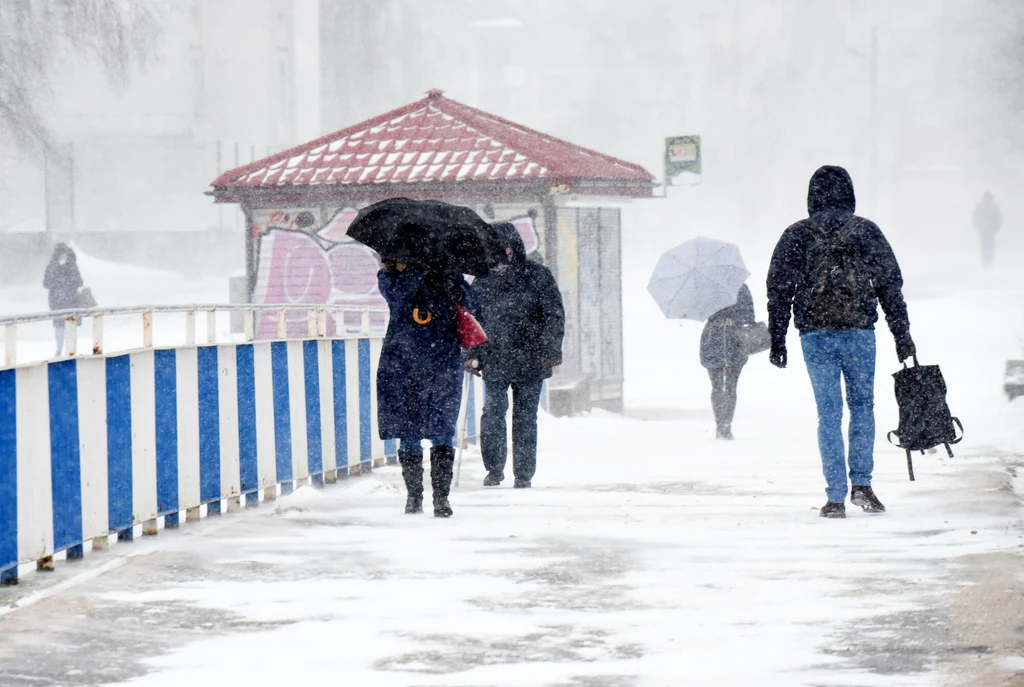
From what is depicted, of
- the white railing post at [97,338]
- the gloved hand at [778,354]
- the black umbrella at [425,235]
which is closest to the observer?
the white railing post at [97,338]

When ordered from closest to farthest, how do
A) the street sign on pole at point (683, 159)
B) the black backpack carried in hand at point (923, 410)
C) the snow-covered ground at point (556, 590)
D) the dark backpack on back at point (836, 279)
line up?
the snow-covered ground at point (556, 590) → the dark backpack on back at point (836, 279) → the black backpack carried in hand at point (923, 410) → the street sign on pole at point (683, 159)

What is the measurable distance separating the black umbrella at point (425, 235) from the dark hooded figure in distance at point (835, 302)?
1.58 m

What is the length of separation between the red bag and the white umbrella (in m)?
7.34

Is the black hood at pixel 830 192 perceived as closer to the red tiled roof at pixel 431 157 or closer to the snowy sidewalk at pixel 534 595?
the snowy sidewalk at pixel 534 595

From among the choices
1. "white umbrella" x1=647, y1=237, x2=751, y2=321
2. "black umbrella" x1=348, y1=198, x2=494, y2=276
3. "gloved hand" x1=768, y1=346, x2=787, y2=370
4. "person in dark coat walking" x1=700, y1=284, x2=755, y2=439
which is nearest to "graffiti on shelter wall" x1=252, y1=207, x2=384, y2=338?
"white umbrella" x1=647, y1=237, x2=751, y2=321

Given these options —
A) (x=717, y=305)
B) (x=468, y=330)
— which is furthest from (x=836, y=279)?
(x=717, y=305)

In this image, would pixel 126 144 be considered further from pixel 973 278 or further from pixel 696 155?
pixel 696 155

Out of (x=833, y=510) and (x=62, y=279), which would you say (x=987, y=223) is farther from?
(x=833, y=510)

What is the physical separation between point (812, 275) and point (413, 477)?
7.62 ft

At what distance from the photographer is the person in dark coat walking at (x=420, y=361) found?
29.4 feet

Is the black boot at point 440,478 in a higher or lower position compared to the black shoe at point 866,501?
higher

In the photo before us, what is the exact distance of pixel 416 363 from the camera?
8.95 m

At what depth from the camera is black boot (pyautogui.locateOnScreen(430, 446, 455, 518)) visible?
359 inches

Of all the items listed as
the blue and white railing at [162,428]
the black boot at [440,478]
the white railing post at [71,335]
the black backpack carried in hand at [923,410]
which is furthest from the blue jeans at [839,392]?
the white railing post at [71,335]
